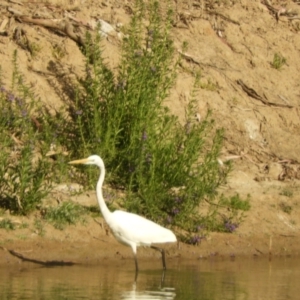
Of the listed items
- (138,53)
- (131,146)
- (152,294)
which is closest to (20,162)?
(131,146)

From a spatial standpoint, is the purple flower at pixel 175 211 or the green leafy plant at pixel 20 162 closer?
the green leafy plant at pixel 20 162

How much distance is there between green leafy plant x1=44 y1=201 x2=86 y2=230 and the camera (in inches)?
540

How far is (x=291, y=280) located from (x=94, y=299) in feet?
9.99

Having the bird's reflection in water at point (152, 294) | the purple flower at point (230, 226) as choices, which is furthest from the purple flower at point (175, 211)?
the bird's reflection in water at point (152, 294)

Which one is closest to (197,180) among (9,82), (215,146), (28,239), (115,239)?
(215,146)

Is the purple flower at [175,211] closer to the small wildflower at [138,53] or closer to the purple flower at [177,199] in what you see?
the purple flower at [177,199]

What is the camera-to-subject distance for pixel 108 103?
15.0 m

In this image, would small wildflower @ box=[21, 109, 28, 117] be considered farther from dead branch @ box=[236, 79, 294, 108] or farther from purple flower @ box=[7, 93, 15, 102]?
dead branch @ box=[236, 79, 294, 108]

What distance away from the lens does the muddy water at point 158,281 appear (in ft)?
36.8

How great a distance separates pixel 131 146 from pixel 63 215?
1535 millimetres

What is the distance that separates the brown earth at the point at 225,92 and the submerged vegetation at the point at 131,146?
349 millimetres

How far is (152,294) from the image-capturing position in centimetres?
1142

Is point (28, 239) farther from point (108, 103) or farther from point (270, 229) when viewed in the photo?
point (270, 229)

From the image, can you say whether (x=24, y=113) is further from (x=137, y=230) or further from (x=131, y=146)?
(x=137, y=230)
